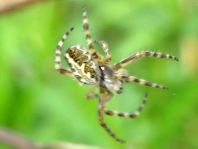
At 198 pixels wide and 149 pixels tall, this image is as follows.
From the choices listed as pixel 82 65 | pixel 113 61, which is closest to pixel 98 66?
pixel 82 65

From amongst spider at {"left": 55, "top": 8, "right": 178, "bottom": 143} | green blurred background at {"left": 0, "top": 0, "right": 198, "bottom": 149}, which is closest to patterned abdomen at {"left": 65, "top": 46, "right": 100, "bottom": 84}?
spider at {"left": 55, "top": 8, "right": 178, "bottom": 143}

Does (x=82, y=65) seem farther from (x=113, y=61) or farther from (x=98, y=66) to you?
(x=113, y=61)

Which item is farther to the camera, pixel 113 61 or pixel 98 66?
pixel 113 61

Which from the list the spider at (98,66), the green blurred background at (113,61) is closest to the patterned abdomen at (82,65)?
the spider at (98,66)

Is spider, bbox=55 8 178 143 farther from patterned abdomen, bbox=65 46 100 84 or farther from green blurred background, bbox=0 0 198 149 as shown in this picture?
green blurred background, bbox=0 0 198 149

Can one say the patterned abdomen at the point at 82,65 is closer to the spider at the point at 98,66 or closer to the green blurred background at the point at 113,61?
the spider at the point at 98,66

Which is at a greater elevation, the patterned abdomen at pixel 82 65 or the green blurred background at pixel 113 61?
the green blurred background at pixel 113 61

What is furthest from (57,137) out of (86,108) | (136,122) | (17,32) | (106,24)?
(106,24)
